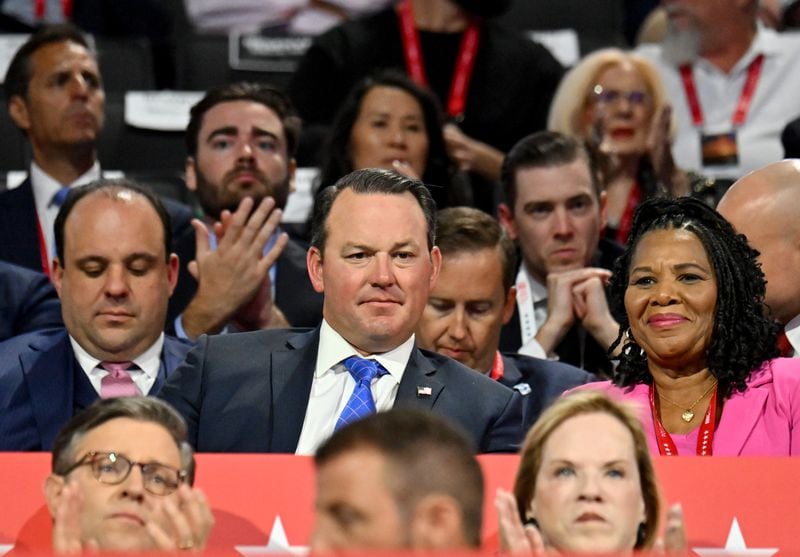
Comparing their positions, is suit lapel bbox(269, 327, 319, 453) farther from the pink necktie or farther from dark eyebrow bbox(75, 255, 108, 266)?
dark eyebrow bbox(75, 255, 108, 266)

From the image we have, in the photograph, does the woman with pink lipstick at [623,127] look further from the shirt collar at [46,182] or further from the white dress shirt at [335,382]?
the white dress shirt at [335,382]

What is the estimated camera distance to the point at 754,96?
5945 mm

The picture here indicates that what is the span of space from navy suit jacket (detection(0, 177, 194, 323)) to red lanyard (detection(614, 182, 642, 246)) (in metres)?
1.41

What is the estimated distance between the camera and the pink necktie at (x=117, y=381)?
3.94 meters

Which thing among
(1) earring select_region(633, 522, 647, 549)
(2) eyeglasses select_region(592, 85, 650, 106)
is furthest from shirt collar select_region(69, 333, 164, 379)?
(2) eyeglasses select_region(592, 85, 650, 106)

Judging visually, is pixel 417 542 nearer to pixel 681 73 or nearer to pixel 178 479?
pixel 178 479

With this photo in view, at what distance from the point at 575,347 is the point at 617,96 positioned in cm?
112

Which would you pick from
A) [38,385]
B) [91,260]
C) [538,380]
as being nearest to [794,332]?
[538,380]

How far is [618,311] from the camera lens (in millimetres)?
3818

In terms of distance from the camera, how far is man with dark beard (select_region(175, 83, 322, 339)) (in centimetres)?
445

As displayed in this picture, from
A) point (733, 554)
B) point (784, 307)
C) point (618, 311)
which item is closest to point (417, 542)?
point (733, 554)

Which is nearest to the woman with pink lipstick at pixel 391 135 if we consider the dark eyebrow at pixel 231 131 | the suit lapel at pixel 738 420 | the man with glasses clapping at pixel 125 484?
the dark eyebrow at pixel 231 131

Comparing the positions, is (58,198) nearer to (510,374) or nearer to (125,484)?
(510,374)

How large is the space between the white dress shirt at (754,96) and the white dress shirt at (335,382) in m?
2.65
